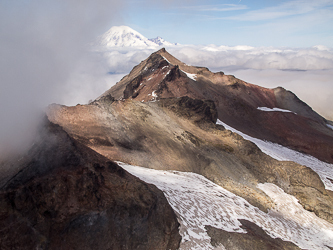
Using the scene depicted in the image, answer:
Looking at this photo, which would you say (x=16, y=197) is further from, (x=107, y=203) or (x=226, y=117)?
(x=226, y=117)

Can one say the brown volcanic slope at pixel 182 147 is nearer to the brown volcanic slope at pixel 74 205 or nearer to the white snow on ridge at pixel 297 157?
the brown volcanic slope at pixel 74 205

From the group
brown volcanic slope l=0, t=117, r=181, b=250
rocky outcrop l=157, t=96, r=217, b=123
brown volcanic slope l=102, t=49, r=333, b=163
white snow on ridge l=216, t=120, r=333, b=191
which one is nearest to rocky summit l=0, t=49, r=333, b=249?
brown volcanic slope l=0, t=117, r=181, b=250

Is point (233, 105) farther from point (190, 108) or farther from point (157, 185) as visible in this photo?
point (157, 185)

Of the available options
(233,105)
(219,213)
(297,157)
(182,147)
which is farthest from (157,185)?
(233,105)

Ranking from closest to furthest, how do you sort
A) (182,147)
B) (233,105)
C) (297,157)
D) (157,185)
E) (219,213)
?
(219,213)
(157,185)
(182,147)
(297,157)
(233,105)

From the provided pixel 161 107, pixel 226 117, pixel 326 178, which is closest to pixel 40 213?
pixel 161 107

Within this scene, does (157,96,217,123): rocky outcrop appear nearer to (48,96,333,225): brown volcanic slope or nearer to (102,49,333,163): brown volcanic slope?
(48,96,333,225): brown volcanic slope

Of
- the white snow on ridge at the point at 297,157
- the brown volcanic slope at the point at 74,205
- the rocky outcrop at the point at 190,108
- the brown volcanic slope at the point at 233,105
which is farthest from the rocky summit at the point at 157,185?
the brown volcanic slope at the point at 233,105
